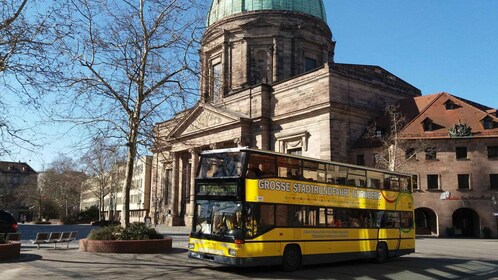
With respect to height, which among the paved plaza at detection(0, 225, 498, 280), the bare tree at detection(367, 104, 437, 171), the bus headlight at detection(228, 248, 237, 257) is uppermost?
the bare tree at detection(367, 104, 437, 171)

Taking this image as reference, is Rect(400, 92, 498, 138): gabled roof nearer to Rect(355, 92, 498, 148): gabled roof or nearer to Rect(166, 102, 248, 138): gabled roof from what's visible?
Rect(355, 92, 498, 148): gabled roof

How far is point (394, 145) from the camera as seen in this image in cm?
3769

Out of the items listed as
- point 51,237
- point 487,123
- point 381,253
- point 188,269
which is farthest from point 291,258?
point 487,123

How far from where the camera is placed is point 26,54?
13789mm

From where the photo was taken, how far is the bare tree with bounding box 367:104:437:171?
3773 cm

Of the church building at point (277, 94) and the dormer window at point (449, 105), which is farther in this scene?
the dormer window at point (449, 105)

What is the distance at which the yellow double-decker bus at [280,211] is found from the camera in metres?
14.3

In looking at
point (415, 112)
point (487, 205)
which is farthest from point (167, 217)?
point (487, 205)

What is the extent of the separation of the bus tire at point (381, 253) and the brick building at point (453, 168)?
63.6ft

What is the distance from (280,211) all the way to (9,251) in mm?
9482

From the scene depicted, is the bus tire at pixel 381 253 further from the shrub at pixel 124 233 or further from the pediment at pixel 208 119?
the pediment at pixel 208 119

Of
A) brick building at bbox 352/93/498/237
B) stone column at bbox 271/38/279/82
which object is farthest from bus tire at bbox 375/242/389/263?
stone column at bbox 271/38/279/82

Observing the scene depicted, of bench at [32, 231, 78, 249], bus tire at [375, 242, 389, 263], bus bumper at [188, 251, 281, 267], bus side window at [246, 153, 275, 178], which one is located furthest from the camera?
bench at [32, 231, 78, 249]

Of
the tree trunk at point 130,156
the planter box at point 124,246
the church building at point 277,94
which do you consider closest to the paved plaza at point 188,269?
the planter box at point 124,246
